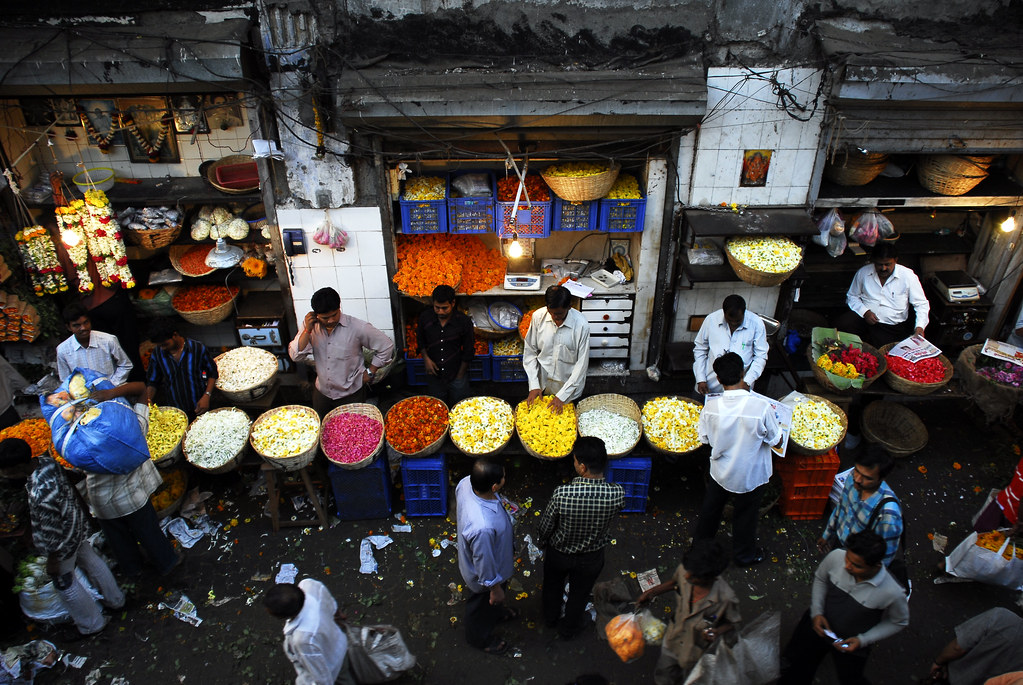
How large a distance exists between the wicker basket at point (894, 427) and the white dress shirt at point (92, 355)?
8.95 meters

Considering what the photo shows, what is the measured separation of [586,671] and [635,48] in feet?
20.2

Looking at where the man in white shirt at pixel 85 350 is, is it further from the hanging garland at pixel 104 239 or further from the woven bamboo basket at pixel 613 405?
the woven bamboo basket at pixel 613 405

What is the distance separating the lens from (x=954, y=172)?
24.8 feet

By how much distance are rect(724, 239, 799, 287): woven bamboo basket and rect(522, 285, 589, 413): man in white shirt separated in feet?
6.46

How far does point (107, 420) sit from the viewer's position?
520 cm

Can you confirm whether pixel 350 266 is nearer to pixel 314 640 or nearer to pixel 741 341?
pixel 741 341

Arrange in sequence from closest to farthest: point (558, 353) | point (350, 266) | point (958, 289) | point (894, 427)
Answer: point (558, 353) → point (350, 266) → point (894, 427) → point (958, 289)

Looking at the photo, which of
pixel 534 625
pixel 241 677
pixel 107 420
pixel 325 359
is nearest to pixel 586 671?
pixel 534 625

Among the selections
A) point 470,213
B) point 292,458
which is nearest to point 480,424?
point 292,458

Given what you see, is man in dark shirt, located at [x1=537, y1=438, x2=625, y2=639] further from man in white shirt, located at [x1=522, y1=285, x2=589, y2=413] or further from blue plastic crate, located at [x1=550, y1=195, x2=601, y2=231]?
blue plastic crate, located at [x1=550, y1=195, x2=601, y2=231]

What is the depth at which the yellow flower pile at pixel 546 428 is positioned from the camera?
21.2ft

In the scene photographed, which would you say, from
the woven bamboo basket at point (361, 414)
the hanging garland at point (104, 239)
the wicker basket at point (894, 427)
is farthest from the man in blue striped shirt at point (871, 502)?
the hanging garland at point (104, 239)

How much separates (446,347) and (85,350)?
378 centimetres

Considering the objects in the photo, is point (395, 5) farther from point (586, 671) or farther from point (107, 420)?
point (586, 671)
